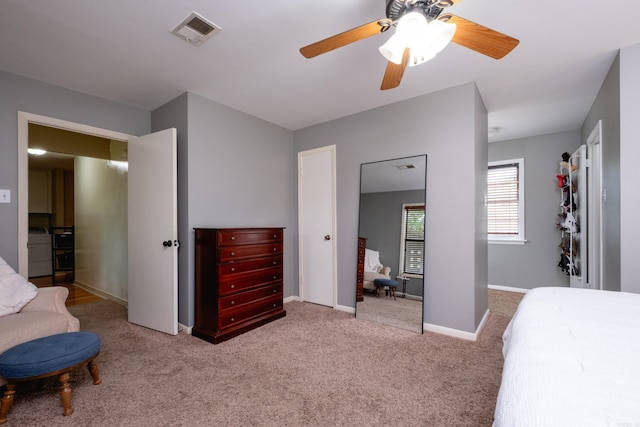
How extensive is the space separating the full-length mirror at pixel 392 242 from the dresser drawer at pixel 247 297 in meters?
0.99

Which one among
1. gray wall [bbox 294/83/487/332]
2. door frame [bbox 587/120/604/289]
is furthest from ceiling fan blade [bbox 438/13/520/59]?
door frame [bbox 587/120/604/289]

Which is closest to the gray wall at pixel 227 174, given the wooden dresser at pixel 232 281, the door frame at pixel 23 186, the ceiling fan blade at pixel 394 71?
the wooden dresser at pixel 232 281

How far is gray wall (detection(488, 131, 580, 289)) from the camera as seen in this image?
4309 mm

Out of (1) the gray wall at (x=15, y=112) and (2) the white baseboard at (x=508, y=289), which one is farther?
(2) the white baseboard at (x=508, y=289)

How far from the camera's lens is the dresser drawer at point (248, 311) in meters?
2.77

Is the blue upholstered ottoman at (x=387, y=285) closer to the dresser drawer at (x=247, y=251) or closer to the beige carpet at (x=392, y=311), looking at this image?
the beige carpet at (x=392, y=311)

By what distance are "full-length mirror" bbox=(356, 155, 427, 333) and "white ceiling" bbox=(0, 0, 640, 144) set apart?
2.78 ft

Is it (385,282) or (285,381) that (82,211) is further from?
(385,282)

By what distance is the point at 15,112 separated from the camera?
2.53 m

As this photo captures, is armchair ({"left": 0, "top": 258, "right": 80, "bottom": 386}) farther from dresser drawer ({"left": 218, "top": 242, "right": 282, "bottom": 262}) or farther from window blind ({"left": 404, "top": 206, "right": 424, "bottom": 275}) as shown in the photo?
window blind ({"left": 404, "top": 206, "right": 424, "bottom": 275})

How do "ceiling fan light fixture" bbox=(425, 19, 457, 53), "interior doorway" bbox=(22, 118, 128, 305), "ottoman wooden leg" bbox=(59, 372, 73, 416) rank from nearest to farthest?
"ceiling fan light fixture" bbox=(425, 19, 457, 53) → "ottoman wooden leg" bbox=(59, 372, 73, 416) → "interior doorway" bbox=(22, 118, 128, 305)

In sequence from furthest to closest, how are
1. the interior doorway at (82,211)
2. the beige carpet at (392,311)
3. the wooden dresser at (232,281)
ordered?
the interior doorway at (82,211) → the beige carpet at (392,311) → the wooden dresser at (232,281)

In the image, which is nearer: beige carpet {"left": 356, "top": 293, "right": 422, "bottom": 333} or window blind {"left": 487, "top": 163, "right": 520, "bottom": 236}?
beige carpet {"left": 356, "top": 293, "right": 422, "bottom": 333}

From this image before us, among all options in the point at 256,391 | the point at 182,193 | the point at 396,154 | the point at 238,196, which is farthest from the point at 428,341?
the point at 182,193
